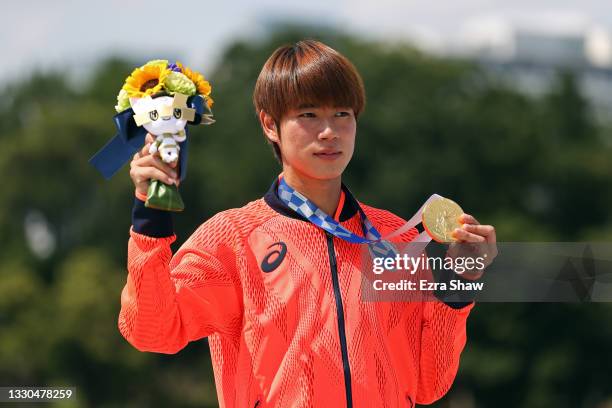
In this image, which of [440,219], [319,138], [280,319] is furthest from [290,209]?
[440,219]

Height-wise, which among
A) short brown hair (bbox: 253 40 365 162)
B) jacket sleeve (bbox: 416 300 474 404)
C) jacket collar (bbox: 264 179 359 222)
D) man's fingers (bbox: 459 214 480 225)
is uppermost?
short brown hair (bbox: 253 40 365 162)

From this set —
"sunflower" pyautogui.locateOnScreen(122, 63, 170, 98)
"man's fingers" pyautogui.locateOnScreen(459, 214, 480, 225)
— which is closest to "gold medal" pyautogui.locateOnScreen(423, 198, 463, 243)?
"man's fingers" pyautogui.locateOnScreen(459, 214, 480, 225)

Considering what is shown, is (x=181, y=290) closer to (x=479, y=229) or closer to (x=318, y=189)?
(x=318, y=189)

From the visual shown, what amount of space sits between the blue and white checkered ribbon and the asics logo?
115mm

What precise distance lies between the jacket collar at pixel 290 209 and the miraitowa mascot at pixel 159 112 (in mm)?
320

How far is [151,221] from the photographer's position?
2961mm

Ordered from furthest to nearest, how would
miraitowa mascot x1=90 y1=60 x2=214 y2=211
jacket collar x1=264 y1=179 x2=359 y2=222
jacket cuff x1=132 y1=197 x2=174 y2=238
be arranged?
jacket collar x1=264 y1=179 x2=359 y2=222
miraitowa mascot x1=90 y1=60 x2=214 y2=211
jacket cuff x1=132 y1=197 x2=174 y2=238

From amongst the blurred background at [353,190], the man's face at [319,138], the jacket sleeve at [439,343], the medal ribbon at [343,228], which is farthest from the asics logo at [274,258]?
the blurred background at [353,190]

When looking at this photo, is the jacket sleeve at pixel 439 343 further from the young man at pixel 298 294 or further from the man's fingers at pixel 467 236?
the man's fingers at pixel 467 236

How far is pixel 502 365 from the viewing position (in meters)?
30.2

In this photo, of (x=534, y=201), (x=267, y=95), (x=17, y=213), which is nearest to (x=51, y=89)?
(x=17, y=213)

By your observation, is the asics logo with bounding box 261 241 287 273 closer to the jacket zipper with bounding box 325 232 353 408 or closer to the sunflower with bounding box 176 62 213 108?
the jacket zipper with bounding box 325 232 353 408

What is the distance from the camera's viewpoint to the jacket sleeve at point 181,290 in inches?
117

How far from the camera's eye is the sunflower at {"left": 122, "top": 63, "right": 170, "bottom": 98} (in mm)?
3156
